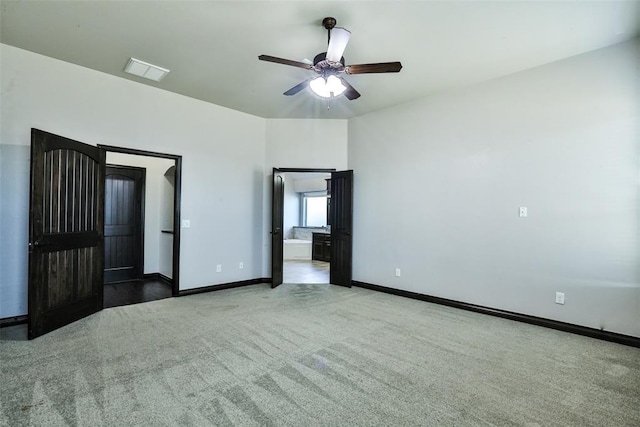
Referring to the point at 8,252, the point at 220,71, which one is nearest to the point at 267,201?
the point at 220,71

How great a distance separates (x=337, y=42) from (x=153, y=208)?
4.87 m

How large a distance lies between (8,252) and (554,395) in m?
5.04

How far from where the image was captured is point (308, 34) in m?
2.88

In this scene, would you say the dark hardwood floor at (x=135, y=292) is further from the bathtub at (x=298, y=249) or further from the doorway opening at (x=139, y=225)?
the bathtub at (x=298, y=249)

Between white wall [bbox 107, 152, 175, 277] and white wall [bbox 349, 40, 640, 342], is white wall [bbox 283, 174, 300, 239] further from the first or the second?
white wall [bbox 349, 40, 640, 342]

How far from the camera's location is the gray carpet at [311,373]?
71.4 inches

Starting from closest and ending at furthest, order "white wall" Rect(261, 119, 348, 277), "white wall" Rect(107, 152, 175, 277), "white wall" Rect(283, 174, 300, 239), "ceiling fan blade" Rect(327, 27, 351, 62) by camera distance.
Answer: "ceiling fan blade" Rect(327, 27, 351, 62) < "white wall" Rect(261, 119, 348, 277) < "white wall" Rect(107, 152, 175, 277) < "white wall" Rect(283, 174, 300, 239)

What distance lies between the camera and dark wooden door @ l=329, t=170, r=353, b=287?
5.23 metres

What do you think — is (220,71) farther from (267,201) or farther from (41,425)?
(41,425)

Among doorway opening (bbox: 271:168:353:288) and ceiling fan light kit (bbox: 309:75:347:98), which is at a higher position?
ceiling fan light kit (bbox: 309:75:347:98)

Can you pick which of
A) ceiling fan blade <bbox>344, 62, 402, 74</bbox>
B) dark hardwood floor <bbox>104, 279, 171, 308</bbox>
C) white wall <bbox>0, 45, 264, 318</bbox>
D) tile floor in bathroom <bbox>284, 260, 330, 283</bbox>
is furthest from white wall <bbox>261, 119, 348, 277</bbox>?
ceiling fan blade <bbox>344, 62, 402, 74</bbox>

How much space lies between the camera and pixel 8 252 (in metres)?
3.14

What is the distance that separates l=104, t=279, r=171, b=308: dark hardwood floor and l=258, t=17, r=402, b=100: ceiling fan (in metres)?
3.54

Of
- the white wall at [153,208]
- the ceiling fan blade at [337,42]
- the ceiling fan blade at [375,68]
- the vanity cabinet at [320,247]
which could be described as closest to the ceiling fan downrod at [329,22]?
the ceiling fan blade at [337,42]
